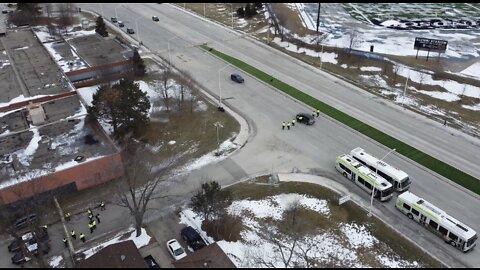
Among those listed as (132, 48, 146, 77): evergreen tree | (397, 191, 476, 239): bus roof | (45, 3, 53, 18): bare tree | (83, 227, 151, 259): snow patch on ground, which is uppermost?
(45, 3, 53, 18): bare tree

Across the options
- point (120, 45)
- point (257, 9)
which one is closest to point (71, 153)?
point (120, 45)

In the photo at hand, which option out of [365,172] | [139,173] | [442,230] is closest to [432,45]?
[365,172]

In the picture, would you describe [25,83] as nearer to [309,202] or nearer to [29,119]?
[29,119]

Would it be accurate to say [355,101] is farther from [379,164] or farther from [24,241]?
[24,241]

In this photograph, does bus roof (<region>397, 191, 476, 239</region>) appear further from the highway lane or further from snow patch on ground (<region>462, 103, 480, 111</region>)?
snow patch on ground (<region>462, 103, 480, 111</region>)

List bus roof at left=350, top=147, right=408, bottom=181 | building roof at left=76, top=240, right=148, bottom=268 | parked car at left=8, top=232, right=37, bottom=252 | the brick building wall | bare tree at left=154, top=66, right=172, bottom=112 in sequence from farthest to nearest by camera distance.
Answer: bare tree at left=154, top=66, right=172, bottom=112, bus roof at left=350, top=147, right=408, bottom=181, the brick building wall, parked car at left=8, top=232, right=37, bottom=252, building roof at left=76, top=240, right=148, bottom=268

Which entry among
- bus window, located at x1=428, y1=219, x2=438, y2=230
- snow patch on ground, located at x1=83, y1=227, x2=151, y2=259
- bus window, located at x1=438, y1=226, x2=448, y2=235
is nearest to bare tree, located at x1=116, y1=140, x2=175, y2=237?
snow patch on ground, located at x1=83, y1=227, x2=151, y2=259

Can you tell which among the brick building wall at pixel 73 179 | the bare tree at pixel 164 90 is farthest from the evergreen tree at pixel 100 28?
the brick building wall at pixel 73 179
